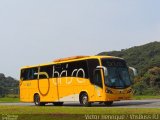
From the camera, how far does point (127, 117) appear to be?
18.6m

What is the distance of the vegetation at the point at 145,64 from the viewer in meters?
59.1

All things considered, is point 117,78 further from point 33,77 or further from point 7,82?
point 7,82

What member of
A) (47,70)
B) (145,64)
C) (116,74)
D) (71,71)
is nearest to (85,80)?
(71,71)

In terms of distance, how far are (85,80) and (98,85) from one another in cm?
113

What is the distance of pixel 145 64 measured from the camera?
88750mm

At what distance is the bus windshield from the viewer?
29203mm

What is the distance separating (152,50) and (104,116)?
275ft

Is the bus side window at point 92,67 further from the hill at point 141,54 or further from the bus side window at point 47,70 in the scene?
the hill at point 141,54

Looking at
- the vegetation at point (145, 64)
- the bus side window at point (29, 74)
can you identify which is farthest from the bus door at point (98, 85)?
the vegetation at point (145, 64)

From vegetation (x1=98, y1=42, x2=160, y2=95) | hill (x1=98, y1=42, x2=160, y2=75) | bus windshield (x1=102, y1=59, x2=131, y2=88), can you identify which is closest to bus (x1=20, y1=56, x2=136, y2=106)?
bus windshield (x1=102, y1=59, x2=131, y2=88)

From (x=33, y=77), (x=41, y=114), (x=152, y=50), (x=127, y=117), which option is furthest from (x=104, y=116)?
(x=152, y=50)

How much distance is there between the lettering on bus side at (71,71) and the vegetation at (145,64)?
24718mm

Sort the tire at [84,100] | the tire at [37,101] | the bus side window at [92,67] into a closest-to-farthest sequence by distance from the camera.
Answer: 1. the bus side window at [92,67]
2. the tire at [84,100]
3. the tire at [37,101]

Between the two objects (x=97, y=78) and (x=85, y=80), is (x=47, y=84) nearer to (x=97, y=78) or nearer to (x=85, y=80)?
(x=85, y=80)
